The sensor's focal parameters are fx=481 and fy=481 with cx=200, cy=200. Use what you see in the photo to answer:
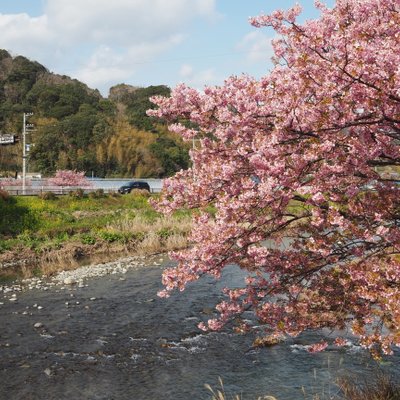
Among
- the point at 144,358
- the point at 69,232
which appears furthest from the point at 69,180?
the point at 144,358

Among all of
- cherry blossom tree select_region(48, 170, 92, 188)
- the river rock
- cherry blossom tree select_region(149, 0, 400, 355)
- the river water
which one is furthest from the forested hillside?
cherry blossom tree select_region(149, 0, 400, 355)

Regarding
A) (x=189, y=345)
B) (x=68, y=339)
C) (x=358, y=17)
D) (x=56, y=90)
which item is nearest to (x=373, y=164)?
(x=358, y=17)

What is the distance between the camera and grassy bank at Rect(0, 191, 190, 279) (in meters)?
26.2

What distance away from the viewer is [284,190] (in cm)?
628

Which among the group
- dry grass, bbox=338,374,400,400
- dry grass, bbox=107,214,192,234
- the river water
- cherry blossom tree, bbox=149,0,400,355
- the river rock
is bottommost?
the river rock

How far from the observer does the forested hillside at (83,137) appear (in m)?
75.8

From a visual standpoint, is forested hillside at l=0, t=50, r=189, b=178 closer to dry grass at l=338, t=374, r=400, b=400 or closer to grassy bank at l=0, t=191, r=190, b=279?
grassy bank at l=0, t=191, r=190, b=279

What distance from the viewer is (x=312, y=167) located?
254 inches

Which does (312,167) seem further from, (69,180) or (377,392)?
(69,180)

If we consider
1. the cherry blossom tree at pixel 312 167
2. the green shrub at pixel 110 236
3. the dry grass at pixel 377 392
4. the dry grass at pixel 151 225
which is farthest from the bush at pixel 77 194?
the dry grass at pixel 377 392

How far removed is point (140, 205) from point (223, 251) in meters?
38.1

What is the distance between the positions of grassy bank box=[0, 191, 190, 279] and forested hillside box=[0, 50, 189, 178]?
117ft

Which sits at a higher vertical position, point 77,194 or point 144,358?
point 77,194

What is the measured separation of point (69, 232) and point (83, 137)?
161 feet
